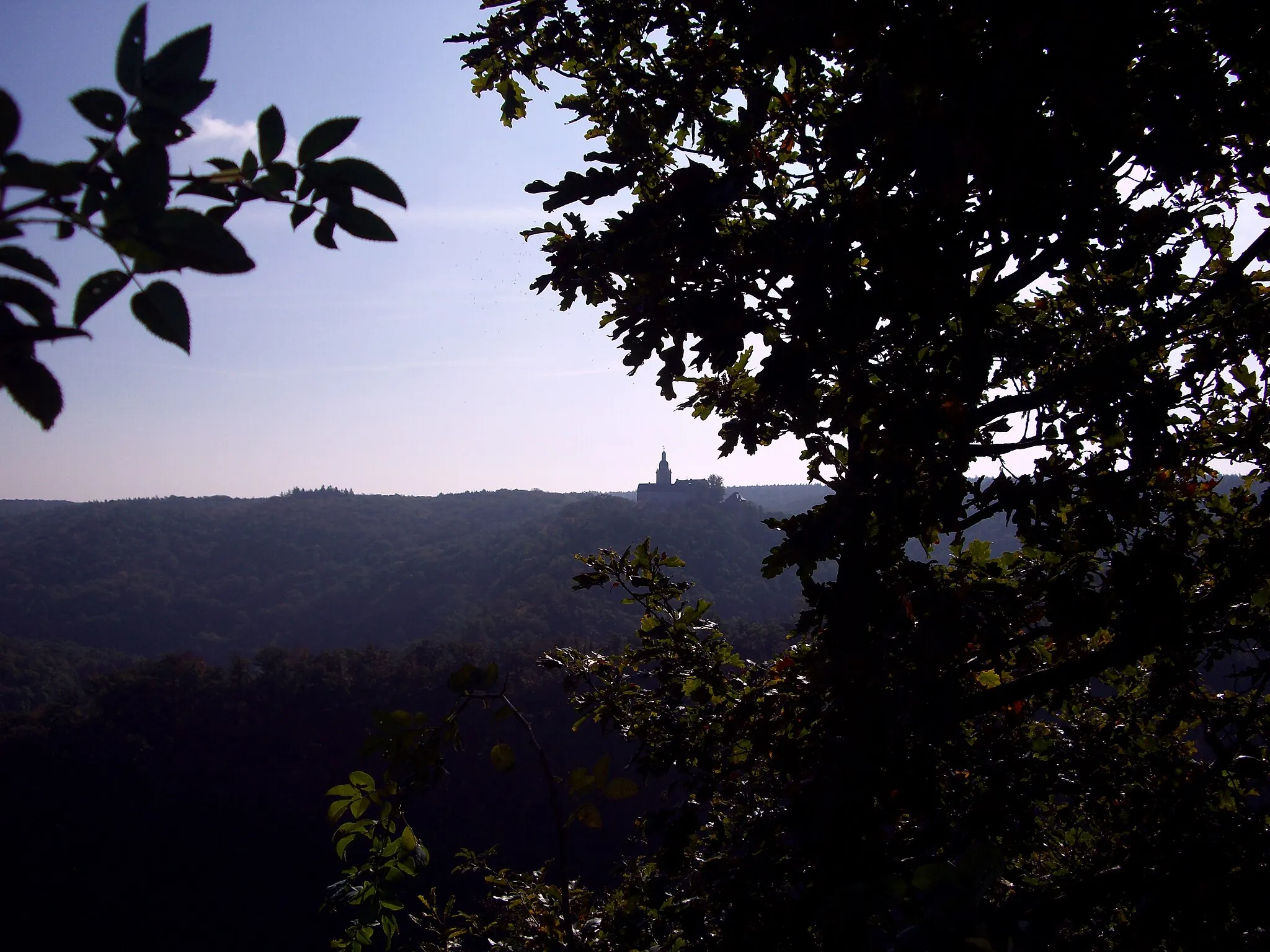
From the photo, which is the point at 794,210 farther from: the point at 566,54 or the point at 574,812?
the point at 574,812

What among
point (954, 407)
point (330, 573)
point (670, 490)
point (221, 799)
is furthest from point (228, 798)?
point (670, 490)

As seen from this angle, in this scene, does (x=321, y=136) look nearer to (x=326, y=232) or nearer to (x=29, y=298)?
(x=326, y=232)

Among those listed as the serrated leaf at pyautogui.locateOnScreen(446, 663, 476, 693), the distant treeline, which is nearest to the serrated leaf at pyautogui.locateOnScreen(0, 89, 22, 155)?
the serrated leaf at pyautogui.locateOnScreen(446, 663, 476, 693)

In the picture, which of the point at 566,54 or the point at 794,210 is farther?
the point at 566,54

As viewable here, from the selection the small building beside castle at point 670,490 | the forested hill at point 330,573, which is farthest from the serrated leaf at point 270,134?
the small building beside castle at point 670,490

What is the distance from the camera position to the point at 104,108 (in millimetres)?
667

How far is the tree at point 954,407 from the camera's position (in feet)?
5.83

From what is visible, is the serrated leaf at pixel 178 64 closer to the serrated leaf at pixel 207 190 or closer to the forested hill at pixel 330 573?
the serrated leaf at pixel 207 190

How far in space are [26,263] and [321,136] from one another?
31 centimetres

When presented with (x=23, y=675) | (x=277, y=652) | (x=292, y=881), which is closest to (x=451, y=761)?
(x=292, y=881)

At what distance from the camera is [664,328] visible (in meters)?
2.44

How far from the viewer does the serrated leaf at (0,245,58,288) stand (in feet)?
2.10

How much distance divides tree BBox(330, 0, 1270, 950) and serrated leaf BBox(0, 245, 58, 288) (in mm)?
1482

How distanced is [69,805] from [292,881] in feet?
33.5
